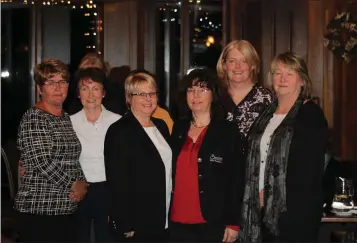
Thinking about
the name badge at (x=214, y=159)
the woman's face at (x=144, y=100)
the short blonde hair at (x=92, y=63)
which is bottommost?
the name badge at (x=214, y=159)

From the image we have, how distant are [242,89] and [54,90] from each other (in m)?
1.06

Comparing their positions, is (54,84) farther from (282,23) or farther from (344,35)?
(282,23)

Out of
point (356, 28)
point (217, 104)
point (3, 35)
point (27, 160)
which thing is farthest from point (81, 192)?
point (3, 35)

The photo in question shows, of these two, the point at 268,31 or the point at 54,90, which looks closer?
the point at 54,90

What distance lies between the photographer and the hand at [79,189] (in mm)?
3988

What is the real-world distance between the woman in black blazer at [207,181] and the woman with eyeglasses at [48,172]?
2.04 ft

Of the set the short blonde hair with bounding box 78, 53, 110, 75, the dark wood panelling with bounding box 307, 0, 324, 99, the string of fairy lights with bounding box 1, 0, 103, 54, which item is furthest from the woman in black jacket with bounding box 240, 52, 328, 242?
the string of fairy lights with bounding box 1, 0, 103, 54

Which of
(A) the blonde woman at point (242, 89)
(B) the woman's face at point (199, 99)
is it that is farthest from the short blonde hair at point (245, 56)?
(B) the woman's face at point (199, 99)

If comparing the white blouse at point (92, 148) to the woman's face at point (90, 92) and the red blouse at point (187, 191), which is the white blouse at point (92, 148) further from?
the red blouse at point (187, 191)

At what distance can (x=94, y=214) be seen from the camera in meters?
4.17

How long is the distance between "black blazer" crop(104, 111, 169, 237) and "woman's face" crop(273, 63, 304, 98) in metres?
0.75

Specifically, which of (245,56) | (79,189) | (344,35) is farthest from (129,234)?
(344,35)

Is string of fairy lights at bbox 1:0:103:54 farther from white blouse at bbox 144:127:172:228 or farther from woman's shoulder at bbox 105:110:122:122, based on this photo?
white blouse at bbox 144:127:172:228

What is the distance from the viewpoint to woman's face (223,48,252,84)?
4.02m
